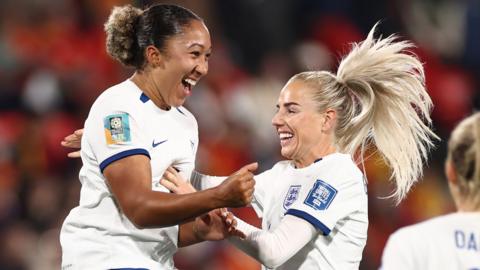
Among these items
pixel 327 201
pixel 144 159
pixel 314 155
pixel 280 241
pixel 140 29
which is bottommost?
pixel 280 241

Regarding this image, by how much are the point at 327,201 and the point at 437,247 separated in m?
1.17

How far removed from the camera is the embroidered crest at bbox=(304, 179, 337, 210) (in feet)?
14.6

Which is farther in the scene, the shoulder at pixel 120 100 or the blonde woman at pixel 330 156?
the blonde woman at pixel 330 156

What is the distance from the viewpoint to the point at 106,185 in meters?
4.22

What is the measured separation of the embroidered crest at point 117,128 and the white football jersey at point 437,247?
126cm

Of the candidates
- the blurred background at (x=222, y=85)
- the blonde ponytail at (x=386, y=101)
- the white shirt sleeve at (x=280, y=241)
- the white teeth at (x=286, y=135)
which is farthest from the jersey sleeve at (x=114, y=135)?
the blurred background at (x=222, y=85)

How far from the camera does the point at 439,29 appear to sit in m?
11.3

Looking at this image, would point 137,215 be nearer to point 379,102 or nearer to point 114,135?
point 114,135

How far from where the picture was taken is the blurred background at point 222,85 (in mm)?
8359

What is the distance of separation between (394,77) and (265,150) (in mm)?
4204

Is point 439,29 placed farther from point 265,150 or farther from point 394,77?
point 394,77

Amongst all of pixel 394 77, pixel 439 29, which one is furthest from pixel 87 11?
pixel 394 77

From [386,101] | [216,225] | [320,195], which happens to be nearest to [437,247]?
[320,195]

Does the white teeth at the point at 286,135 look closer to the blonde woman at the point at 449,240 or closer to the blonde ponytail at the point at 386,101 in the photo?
the blonde ponytail at the point at 386,101
